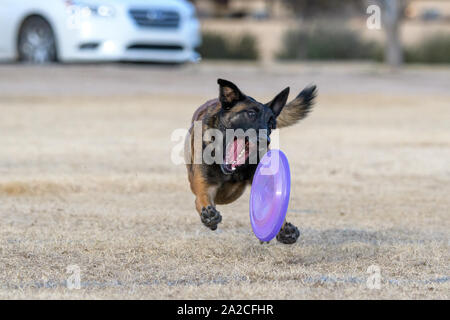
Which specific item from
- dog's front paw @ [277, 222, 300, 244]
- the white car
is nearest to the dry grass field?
dog's front paw @ [277, 222, 300, 244]

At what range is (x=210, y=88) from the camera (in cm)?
1919

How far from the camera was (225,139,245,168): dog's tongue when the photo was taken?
6.53m

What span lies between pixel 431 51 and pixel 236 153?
28.0 metres

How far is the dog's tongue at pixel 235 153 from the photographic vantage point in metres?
6.53

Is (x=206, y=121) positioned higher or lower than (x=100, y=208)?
higher

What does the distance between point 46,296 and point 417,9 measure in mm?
61828

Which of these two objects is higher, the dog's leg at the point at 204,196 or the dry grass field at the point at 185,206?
the dog's leg at the point at 204,196

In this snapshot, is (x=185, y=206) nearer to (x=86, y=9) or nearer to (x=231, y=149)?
(x=231, y=149)

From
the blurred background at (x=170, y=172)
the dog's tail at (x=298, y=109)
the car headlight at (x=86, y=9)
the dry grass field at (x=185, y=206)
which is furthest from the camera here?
the car headlight at (x=86, y=9)

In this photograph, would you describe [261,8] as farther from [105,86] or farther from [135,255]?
[135,255]

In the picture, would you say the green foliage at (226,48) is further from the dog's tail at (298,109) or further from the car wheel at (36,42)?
the dog's tail at (298,109)

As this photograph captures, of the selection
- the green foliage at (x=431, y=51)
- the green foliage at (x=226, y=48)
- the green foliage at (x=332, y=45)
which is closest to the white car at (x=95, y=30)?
the green foliage at (x=226, y=48)

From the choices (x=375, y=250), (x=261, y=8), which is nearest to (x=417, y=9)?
(x=261, y=8)

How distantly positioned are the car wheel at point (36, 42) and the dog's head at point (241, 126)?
11.9 metres
